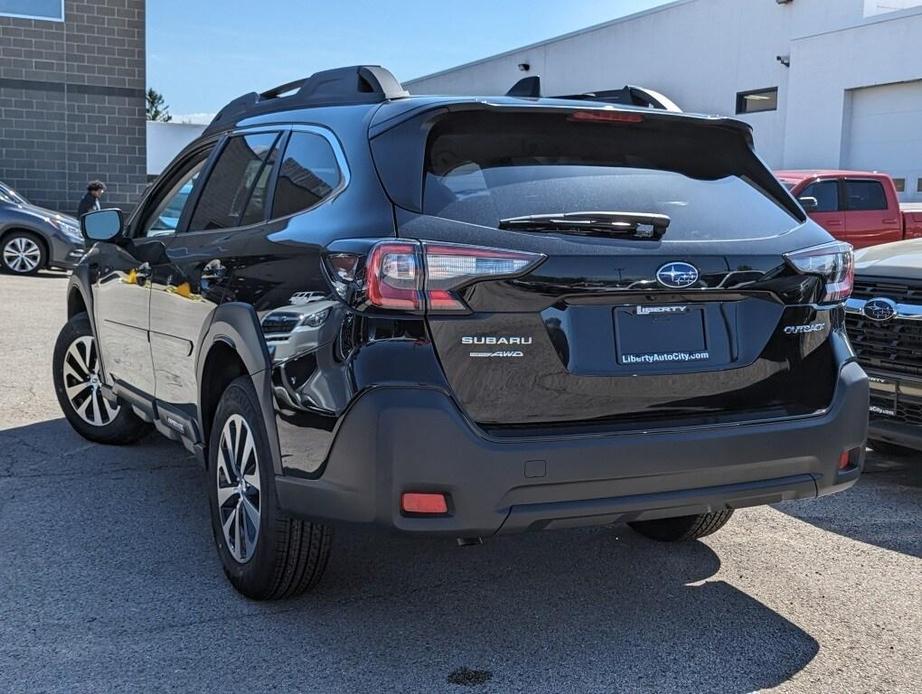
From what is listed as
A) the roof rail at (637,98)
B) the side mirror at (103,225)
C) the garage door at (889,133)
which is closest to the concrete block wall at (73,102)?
the garage door at (889,133)

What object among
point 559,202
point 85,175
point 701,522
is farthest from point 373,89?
point 85,175

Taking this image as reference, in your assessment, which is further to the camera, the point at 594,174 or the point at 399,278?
the point at 594,174

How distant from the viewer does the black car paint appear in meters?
3.04

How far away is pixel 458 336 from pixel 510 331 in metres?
0.16

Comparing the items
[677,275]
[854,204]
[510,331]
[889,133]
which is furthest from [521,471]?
[889,133]

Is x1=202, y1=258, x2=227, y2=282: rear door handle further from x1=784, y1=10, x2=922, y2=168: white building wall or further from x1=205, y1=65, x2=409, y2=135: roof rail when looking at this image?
x1=784, y1=10, x2=922, y2=168: white building wall

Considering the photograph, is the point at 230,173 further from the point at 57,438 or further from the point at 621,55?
the point at 621,55

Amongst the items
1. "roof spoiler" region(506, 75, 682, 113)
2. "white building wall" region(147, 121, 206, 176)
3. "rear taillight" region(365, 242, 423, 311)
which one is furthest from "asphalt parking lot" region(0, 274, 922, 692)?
"white building wall" region(147, 121, 206, 176)

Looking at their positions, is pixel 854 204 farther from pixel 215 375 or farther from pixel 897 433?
pixel 215 375

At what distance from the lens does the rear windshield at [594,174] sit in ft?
10.6

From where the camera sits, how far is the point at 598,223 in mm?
3238

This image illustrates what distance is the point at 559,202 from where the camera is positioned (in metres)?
3.26

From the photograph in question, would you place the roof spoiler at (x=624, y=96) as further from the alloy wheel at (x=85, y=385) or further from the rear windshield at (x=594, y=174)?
the alloy wheel at (x=85, y=385)

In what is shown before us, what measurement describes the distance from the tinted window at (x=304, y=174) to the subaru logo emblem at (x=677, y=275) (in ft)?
3.64
